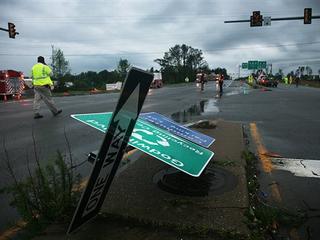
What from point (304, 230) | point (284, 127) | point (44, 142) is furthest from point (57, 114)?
point (304, 230)

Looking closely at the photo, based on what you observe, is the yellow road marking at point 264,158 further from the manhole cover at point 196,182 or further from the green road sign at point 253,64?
the green road sign at point 253,64

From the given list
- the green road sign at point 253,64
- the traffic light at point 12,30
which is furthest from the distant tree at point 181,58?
the traffic light at point 12,30

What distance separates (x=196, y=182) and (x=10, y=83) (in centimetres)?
2191

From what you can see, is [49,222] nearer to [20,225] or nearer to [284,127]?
[20,225]

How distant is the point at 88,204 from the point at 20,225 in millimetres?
965

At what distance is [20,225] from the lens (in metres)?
3.33

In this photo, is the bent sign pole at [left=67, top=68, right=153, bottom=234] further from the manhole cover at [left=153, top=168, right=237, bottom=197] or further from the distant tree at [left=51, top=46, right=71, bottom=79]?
the distant tree at [left=51, top=46, right=71, bottom=79]

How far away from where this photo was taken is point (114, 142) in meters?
2.69

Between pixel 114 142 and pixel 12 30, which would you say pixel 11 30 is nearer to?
pixel 12 30

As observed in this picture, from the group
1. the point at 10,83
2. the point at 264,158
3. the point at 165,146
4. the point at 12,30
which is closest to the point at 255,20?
the point at 10,83

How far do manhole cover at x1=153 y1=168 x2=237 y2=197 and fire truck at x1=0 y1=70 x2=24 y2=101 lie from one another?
20.4 metres

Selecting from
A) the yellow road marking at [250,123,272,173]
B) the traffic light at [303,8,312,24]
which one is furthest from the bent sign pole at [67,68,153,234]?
the traffic light at [303,8,312,24]

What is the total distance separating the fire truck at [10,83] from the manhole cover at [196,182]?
20393 millimetres

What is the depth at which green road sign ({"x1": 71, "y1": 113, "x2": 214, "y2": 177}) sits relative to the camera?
3.54 meters
